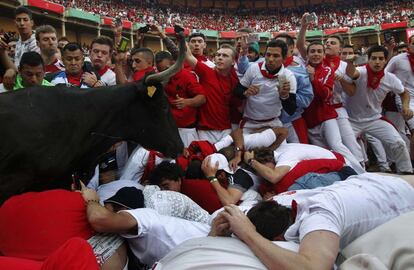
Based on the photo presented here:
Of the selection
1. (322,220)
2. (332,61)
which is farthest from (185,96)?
(322,220)

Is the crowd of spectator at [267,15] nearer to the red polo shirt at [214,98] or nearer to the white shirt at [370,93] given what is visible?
the white shirt at [370,93]

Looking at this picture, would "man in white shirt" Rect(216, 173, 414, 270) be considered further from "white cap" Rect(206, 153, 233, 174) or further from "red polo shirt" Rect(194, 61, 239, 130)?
"red polo shirt" Rect(194, 61, 239, 130)

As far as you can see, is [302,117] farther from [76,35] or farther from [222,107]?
[76,35]

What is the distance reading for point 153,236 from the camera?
277cm

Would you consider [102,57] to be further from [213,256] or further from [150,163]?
[213,256]

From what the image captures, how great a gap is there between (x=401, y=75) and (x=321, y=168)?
4.02 m

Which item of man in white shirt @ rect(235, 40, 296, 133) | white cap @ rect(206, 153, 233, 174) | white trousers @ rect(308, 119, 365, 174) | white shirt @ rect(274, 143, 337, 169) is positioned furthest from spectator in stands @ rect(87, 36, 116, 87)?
white trousers @ rect(308, 119, 365, 174)

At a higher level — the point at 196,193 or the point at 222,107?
the point at 222,107

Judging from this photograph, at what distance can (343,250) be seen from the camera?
2.16 m

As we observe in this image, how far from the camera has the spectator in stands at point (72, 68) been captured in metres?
5.07

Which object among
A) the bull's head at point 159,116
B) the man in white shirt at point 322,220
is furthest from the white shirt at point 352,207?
the bull's head at point 159,116

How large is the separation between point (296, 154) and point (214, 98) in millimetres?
1516

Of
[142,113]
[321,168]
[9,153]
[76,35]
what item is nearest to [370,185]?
[321,168]

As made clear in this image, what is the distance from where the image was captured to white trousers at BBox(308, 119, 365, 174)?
19.2 feet
